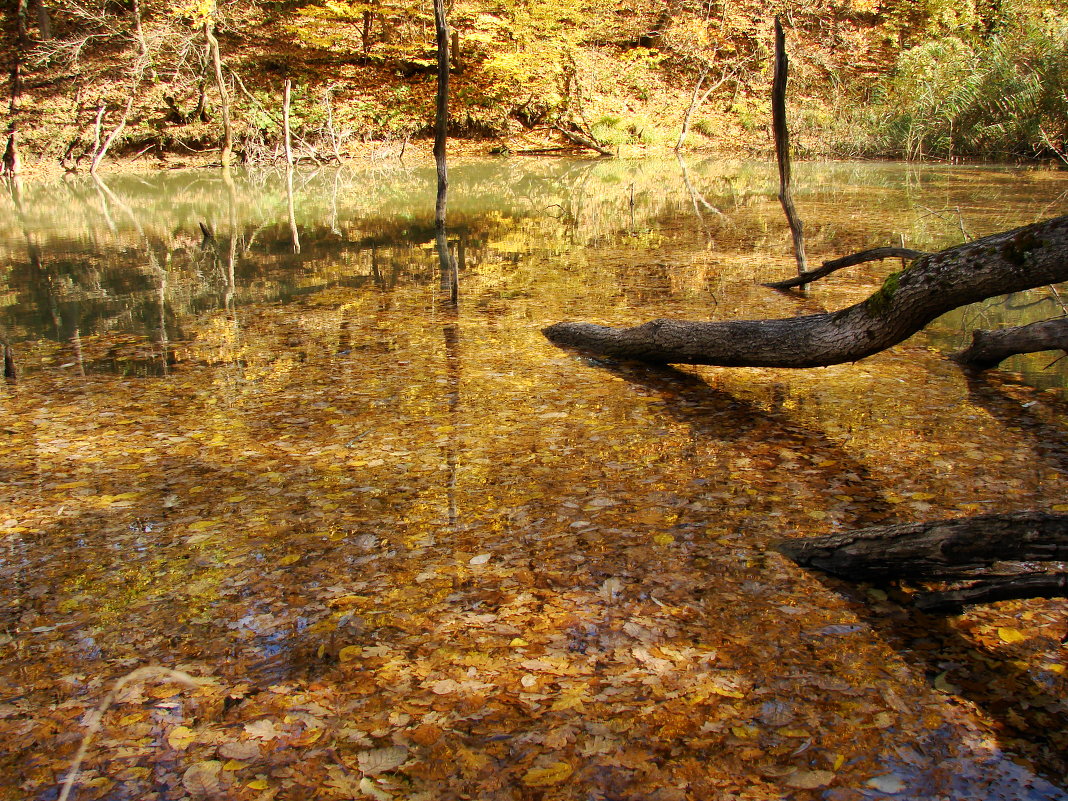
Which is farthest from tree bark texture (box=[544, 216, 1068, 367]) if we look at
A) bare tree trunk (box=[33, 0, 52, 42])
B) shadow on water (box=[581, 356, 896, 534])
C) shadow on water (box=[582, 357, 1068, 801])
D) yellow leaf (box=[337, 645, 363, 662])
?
bare tree trunk (box=[33, 0, 52, 42])

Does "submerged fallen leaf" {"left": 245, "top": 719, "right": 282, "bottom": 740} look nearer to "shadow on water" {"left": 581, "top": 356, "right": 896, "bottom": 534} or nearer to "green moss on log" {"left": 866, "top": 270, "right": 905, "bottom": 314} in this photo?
"shadow on water" {"left": 581, "top": 356, "right": 896, "bottom": 534}

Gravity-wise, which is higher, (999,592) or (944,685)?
(999,592)

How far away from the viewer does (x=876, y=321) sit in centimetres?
508

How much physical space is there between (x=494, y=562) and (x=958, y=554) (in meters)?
2.12

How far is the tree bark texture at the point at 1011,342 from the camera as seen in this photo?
19.4ft

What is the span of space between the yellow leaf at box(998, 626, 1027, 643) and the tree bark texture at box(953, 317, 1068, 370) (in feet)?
9.21

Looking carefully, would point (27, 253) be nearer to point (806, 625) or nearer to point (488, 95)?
point (806, 625)

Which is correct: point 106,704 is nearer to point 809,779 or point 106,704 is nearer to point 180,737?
point 180,737

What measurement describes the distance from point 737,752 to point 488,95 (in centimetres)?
3277

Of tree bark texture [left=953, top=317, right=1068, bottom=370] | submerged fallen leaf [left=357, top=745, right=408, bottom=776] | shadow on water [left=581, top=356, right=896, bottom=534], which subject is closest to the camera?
submerged fallen leaf [left=357, top=745, right=408, bottom=776]

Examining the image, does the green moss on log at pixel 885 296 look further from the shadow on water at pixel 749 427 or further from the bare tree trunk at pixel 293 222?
the bare tree trunk at pixel 293 222

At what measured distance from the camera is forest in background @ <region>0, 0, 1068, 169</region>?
25.4 meters

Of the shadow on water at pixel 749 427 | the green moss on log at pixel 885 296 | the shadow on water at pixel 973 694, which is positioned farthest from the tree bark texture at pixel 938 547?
the green moss on log at pixel 885 296

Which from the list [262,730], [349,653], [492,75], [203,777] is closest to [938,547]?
[349,653]
